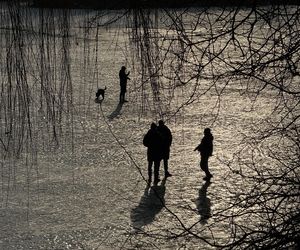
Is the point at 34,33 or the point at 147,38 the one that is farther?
the point at 34,33

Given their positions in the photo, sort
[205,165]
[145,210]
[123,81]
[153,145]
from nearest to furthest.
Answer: [145,210], [153,145], [205,165], [123,81]

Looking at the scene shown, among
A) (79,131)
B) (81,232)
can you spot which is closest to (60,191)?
(81,232)

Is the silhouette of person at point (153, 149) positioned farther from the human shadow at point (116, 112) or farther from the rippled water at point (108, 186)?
the human shadow at point (116, 112)

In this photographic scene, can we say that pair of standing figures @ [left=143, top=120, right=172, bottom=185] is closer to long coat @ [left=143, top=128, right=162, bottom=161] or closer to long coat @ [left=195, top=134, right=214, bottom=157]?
long coat @ [left=143, top=128, right=162, bottom=161]

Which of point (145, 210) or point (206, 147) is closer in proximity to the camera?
point (145, 210)

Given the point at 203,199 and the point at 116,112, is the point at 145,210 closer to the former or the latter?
the point at 203,199

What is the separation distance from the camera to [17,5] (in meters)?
3.04

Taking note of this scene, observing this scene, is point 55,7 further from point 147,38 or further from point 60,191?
point 60,191

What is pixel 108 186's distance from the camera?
9508 millimetres

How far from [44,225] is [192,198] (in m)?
2.22

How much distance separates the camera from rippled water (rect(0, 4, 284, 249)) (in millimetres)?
7199

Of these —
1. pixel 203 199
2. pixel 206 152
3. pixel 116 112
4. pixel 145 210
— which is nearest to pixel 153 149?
pixel 206 152

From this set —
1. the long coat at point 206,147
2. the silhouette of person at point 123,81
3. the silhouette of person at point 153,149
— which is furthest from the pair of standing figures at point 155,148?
the silhouette of person at point 123,81

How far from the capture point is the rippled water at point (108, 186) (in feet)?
23.6
